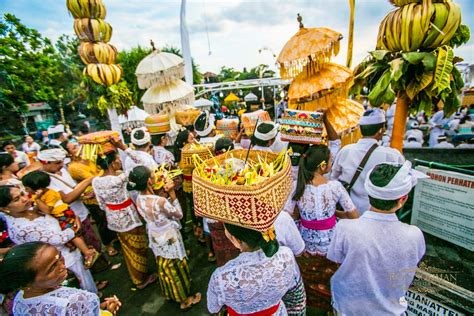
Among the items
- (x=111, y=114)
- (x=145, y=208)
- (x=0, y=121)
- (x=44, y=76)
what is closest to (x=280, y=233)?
(x=145, y=208)

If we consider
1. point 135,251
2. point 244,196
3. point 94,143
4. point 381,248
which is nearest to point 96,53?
point 94,143

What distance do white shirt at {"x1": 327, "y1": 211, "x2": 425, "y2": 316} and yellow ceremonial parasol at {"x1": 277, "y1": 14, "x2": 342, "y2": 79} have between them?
5.95 ft

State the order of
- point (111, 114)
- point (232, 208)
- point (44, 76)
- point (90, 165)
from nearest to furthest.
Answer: point (232, 208) < point (90, 165) < point (111, 114) < point (44, 76)

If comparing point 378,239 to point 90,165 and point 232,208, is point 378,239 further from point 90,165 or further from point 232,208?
point 90,165

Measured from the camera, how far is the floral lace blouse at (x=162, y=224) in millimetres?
2852

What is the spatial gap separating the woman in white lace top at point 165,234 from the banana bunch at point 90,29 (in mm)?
4232

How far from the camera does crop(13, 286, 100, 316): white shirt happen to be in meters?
1.53

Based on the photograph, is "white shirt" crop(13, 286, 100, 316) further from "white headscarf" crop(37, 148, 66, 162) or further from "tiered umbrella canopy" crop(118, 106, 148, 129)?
"tiered umbrella canopy" crop(118, 106, 148, 129)

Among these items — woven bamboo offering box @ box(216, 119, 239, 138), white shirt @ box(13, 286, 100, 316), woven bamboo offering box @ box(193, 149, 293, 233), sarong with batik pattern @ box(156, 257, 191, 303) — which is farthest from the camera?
woven bamboo offering box @ box(216, 119, 239, 138)

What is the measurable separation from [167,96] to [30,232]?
4118mm

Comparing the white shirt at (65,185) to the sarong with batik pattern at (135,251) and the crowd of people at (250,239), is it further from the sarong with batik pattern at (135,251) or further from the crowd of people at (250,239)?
the sarong with batik pattern at (135,251)

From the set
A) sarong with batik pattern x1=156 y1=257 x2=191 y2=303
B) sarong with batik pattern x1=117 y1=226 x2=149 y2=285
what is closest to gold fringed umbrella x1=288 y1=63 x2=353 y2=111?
sarong with batik pattern x1=156 y1=257 x2=191 y2=303

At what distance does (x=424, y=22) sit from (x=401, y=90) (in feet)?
2.03

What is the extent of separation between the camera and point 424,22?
6.92 feet
